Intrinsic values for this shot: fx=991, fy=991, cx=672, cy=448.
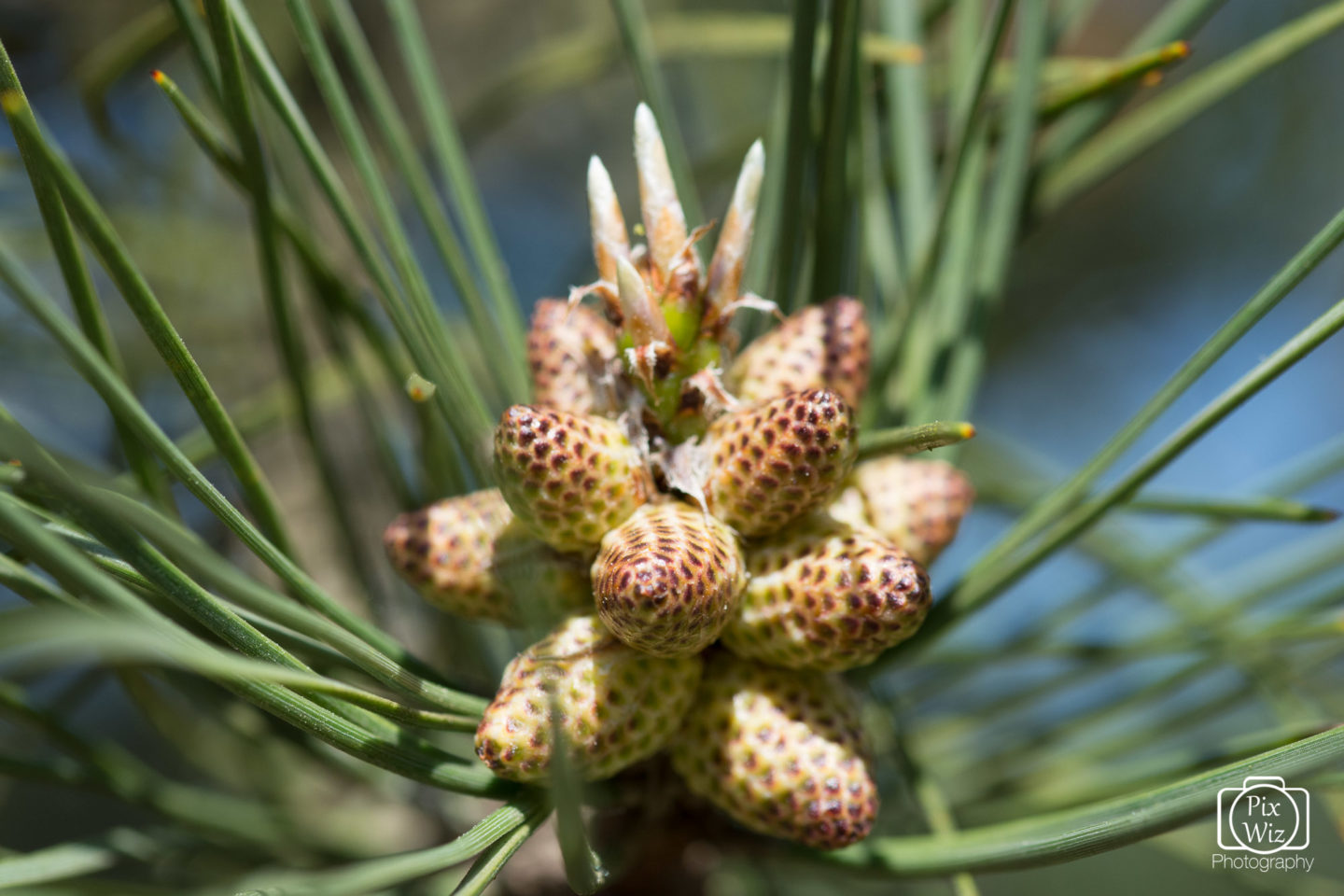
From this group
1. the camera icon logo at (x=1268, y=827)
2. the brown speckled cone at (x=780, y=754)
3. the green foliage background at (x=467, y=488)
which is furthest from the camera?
the camera icon logo at (x=1268, y=827)

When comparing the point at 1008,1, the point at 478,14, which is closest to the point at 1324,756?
the point at 1008,1

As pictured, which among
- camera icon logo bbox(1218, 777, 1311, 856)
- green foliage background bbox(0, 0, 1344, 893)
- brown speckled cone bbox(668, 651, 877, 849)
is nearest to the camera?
green foliage background bbox(0, 0, 1344, 893)

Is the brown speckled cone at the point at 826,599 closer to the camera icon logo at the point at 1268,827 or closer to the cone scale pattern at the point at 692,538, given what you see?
the cone scale pattern at the point at 692,538

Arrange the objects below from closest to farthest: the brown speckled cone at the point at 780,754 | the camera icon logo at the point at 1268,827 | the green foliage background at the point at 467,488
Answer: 1. the green foliage background at the point at 467,488
2. the brown speckled cone at the point at 780,754
3. the camera icon logo at the point at 1268,827

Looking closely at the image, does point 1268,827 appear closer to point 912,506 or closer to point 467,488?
point 912,506

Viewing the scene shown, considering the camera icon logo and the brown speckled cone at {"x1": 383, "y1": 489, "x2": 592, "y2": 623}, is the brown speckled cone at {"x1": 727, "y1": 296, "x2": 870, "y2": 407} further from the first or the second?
the camera icon logo

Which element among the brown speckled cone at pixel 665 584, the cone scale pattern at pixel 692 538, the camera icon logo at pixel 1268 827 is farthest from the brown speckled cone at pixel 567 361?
the camera icon logo at pixel 1268 827

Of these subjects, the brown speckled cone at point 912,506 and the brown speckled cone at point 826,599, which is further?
the brown speckled cone at point 912,506

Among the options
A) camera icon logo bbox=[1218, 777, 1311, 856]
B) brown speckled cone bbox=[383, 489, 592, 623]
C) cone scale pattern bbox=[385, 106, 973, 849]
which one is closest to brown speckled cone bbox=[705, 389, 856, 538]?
cone scale pattern bbox=[385, 106, 973, 849]
